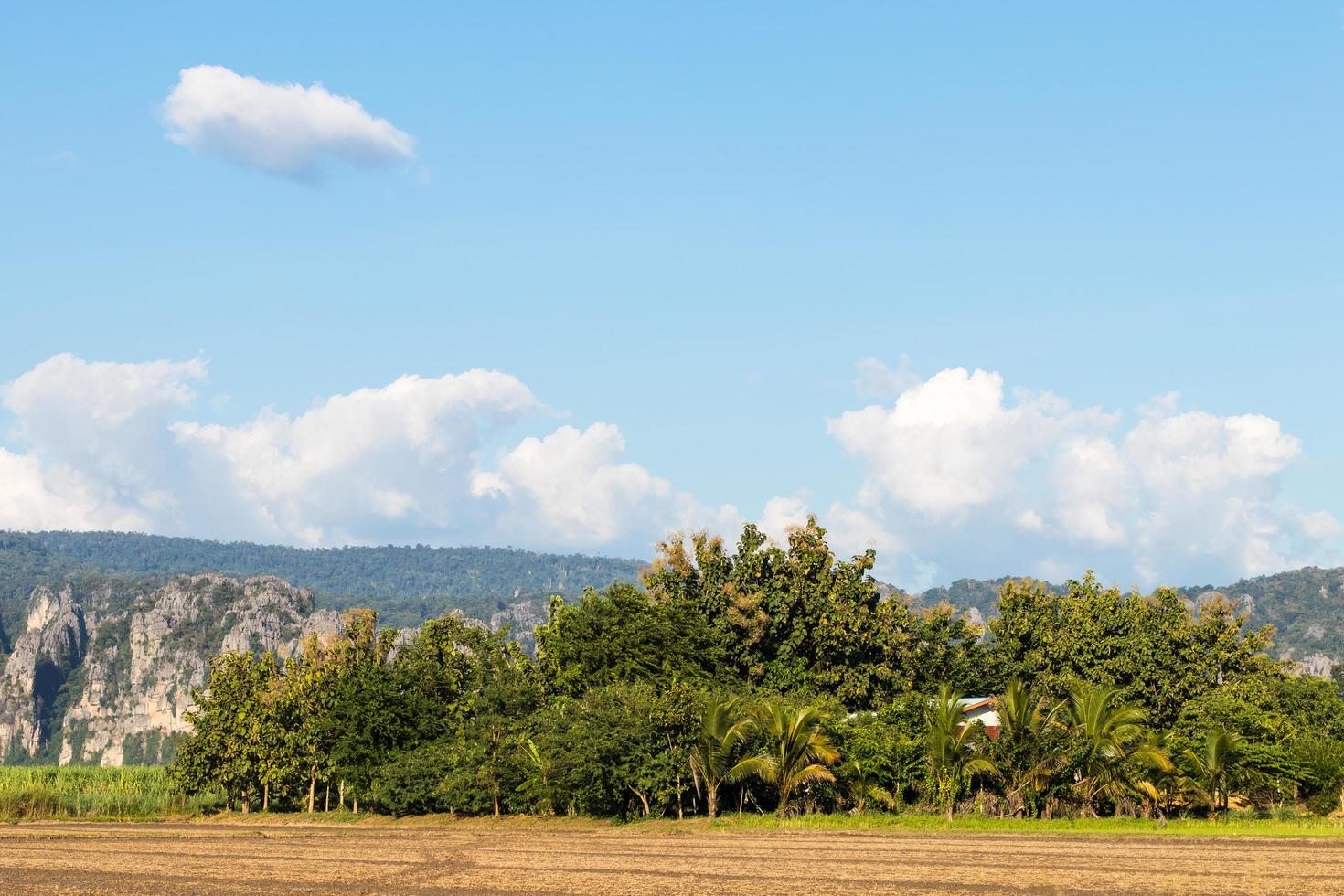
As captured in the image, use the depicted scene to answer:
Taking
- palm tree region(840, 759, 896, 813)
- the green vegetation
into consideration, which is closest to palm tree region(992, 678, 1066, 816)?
palm tree region(840, 759, 896, 813)

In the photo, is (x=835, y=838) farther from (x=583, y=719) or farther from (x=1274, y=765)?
(x=1274, y=765)

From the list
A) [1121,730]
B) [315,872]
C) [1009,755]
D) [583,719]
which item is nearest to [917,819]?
[1009,755]

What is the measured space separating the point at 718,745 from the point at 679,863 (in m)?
13.3

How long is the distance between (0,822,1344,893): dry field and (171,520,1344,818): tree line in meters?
4.67

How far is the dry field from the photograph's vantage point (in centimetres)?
2630

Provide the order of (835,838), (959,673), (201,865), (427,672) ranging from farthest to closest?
(959,673), (427,672), (835,838), (201,865)

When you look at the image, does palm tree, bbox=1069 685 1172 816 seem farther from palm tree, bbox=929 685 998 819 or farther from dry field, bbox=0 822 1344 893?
dry field, bbox=0 822 1344 893

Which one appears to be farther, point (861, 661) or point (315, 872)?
point (861, 661)

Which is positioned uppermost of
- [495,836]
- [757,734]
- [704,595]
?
[704,595]

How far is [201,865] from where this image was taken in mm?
32312

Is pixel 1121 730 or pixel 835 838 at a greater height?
pixel 1121 730

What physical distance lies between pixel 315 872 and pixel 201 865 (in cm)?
419

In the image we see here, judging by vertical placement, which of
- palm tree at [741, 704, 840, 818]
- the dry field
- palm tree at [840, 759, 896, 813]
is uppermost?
palm tree at [741, 704, 840, 818]

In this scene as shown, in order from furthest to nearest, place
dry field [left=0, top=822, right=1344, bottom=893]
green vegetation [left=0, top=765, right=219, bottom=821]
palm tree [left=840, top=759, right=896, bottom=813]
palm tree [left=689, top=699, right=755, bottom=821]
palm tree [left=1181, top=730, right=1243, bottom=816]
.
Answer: green vegetation [left=0, top=765, right=219, bottom=821] < palm tree [left=840, top=759, right=896, bottom=813] < palm tree [left=689, top=699, right=755, bottom=821] < palm tree [left=1181, top=730, right=1243, bottom=816] < dry field [left=0, top=822, right=1344, bottom=893]
